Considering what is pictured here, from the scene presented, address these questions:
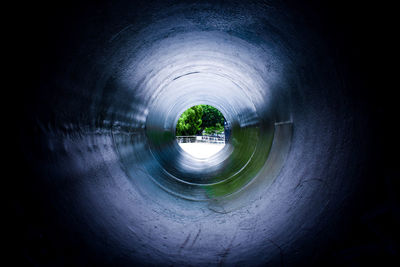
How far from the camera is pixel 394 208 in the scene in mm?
1922

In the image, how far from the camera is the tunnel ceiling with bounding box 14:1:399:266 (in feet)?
5.04

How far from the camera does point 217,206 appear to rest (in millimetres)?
3064

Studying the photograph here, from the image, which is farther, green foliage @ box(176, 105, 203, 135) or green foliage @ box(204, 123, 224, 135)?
green foliage @ box(176, 105, 203, 135)

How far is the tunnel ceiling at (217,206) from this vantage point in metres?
1.54

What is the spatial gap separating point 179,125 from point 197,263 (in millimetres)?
26528

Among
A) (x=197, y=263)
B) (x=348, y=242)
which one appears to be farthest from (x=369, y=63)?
(x=197, y=263)

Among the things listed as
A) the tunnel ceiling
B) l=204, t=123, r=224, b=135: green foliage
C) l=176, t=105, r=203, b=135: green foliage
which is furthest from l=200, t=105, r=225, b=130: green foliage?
the tunnel ceiling

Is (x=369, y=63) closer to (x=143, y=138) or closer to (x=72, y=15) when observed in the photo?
(x=72, y=15)

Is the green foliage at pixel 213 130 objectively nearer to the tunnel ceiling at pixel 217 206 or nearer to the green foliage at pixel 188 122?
the green foliage at pixel 188 122

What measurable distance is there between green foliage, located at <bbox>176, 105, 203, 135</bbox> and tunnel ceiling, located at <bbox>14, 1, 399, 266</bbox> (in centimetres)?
2551

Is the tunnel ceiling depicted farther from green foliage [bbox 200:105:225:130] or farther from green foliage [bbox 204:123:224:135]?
green foliage [bbox 200:105:225:130]

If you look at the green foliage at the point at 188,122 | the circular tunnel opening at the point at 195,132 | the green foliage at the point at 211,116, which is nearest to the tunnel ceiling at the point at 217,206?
the circular tunnel opening at the point at 195,132

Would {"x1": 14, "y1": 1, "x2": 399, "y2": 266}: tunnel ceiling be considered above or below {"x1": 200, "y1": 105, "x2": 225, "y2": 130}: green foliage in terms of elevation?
below

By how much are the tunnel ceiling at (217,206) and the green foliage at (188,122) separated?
83.7ft
